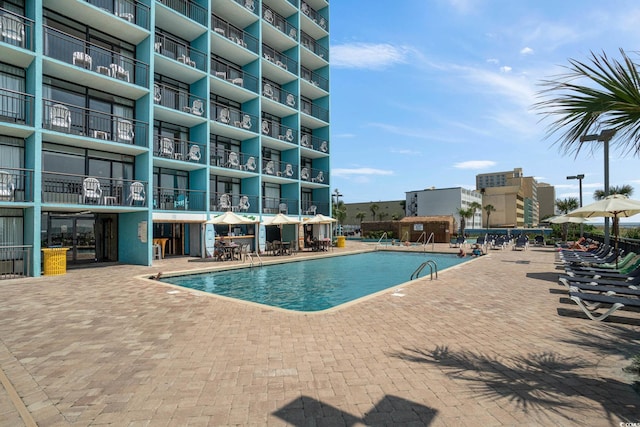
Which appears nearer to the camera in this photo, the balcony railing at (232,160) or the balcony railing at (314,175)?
the balcony railing at (232,160)

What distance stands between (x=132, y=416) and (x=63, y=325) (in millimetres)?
3925

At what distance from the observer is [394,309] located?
671 cm

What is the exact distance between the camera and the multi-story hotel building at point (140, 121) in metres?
12.1

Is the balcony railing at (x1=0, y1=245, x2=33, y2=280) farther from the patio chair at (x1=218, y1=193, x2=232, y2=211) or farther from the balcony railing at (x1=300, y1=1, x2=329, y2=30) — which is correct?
the balcony railing at (x1=300, y1=1, x2=329, y2=30)

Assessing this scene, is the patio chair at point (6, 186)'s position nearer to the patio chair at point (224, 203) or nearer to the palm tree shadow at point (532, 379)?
the patio chair at point (224, 203)

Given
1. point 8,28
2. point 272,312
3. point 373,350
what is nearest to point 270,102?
point 8,28

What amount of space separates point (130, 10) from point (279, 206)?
46.1ft

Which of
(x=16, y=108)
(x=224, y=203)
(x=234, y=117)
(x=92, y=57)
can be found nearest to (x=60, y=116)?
(x=16, y=108)

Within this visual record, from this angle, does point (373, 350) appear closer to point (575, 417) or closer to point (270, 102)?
point (575, 417)

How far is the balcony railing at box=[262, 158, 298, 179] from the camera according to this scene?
23.0 metres

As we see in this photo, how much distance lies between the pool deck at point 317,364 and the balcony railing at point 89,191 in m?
7.26

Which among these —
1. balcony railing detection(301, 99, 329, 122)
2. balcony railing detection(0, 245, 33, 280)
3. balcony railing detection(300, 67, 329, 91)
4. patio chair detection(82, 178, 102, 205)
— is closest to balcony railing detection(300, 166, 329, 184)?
balcony railing detection(301, 99, 329, 122)

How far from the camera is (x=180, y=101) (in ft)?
61.6

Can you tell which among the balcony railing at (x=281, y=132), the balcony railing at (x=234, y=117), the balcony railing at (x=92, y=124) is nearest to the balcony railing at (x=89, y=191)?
the balcony railing at (x=92, y=124)
